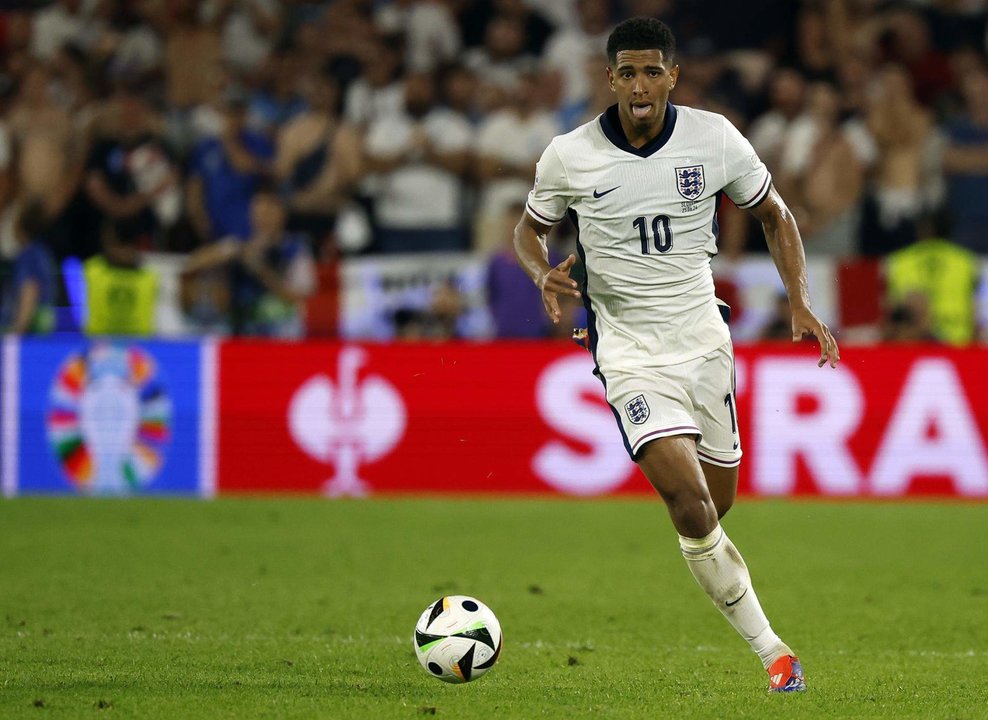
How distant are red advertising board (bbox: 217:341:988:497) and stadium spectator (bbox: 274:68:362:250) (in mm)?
1720

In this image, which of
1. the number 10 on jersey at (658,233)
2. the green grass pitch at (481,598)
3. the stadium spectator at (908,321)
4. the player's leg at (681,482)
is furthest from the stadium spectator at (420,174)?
the player's leg at (681,482)

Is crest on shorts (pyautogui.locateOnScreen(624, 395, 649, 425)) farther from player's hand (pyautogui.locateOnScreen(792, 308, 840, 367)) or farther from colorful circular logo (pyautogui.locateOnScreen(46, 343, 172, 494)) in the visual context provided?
colorful circular logo (pyautogui.locateOnScreen(46, 343, 172, 494))

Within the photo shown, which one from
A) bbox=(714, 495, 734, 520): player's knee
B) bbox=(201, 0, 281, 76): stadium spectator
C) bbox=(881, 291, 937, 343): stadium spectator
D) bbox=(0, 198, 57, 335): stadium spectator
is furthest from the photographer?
bbox=(201, 0, 281, 76): stadium spectator

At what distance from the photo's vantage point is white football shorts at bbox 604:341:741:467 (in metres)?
6.05

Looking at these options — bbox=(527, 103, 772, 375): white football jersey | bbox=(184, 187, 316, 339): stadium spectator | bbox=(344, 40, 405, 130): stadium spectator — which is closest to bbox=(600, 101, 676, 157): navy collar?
bbox=(527, 103, 772, 375): white football jersey

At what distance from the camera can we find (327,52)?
1633 cm

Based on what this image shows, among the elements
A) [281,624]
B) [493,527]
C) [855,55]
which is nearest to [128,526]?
[493,527]

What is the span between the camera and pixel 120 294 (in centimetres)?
1400

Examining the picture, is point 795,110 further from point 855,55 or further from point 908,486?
point 908,486

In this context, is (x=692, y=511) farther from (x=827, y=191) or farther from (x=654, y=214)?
(x=827, y=191)

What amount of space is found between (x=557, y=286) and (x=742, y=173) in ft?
3.10

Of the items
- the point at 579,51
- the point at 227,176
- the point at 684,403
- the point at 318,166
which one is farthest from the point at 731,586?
A: the point at 579,51

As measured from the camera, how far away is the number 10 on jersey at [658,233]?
6238 mm

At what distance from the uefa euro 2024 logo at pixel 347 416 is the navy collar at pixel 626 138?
7.63m
